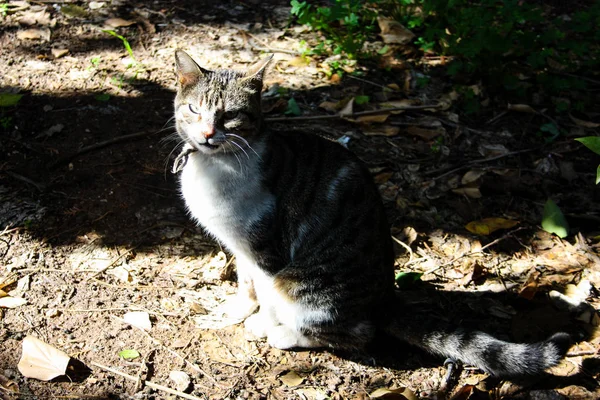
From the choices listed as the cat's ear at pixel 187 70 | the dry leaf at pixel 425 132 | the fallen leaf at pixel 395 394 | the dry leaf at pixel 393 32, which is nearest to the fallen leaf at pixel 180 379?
the fallen leaf at pixel 395 394

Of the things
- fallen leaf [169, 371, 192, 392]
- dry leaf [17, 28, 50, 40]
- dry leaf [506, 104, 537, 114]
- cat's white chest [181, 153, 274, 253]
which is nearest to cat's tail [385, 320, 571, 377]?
cat's white chest [181, 153, 274, 253]

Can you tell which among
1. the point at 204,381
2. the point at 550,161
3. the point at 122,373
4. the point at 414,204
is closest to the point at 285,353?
the point at 204,381

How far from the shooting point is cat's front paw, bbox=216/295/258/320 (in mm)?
3951

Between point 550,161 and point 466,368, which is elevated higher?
point 550,161

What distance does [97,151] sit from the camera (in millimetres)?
4836

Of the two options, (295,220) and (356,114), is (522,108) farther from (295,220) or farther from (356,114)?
(295,220)

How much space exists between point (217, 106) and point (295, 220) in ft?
2.60

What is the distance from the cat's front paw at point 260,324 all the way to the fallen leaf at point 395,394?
0.77 meters

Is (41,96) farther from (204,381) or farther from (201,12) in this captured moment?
(204,381)

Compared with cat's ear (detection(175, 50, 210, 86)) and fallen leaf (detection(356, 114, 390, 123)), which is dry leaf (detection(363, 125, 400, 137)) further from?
cat's ear (detection(175, 50, 210, 86))

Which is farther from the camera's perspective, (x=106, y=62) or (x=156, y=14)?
(x=156, y=14)

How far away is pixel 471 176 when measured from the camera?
4.98m

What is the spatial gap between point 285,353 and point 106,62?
3449mm

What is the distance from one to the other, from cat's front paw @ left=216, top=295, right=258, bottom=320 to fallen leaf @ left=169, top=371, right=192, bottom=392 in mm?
563
